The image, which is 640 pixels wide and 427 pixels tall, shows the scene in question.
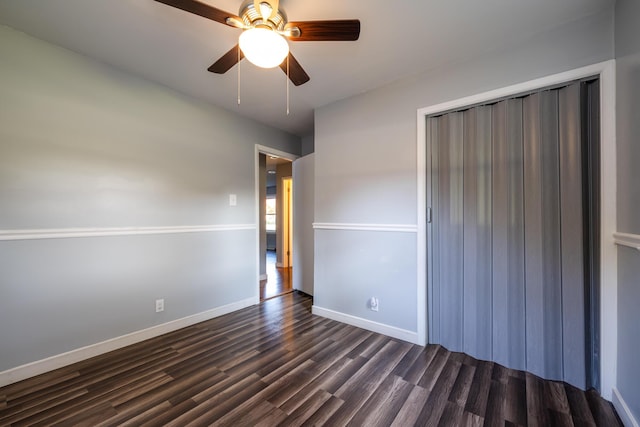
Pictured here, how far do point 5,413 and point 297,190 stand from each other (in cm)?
329

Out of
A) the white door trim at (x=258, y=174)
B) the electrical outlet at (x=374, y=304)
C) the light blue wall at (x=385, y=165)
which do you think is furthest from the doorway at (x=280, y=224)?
the electrical outlet at (x=374, y=304)

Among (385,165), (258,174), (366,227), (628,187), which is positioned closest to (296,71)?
(385,165)

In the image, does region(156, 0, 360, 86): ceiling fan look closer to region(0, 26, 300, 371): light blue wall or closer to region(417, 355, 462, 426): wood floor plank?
region(0, 26, 300, 371): light blue wall

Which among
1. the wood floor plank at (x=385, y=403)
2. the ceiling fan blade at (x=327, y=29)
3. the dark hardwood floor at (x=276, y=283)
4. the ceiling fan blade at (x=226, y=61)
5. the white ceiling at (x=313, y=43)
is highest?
the white ceiling at (x=313, y=43)

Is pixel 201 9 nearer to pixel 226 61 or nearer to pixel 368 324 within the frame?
pixel 226 61

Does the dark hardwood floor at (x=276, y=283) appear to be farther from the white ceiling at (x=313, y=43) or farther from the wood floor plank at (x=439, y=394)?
the white ceiling at (x=313, y=43)

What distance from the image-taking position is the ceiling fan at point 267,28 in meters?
1.29

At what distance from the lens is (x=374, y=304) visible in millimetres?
2617

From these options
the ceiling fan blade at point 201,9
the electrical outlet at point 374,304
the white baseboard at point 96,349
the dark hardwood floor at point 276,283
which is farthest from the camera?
the dark hardwood floor at point 276,283

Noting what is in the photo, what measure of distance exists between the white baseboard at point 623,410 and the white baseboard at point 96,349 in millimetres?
3243

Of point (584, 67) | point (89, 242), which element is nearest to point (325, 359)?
point (89, 242)

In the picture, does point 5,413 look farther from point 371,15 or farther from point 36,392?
point 371,15

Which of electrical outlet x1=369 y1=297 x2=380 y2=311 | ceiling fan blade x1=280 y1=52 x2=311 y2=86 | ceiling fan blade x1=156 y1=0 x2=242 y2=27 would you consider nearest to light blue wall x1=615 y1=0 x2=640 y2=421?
electrical outlet x1=369 y1=297 x2=380 y2=311

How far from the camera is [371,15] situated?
1.68 metres
